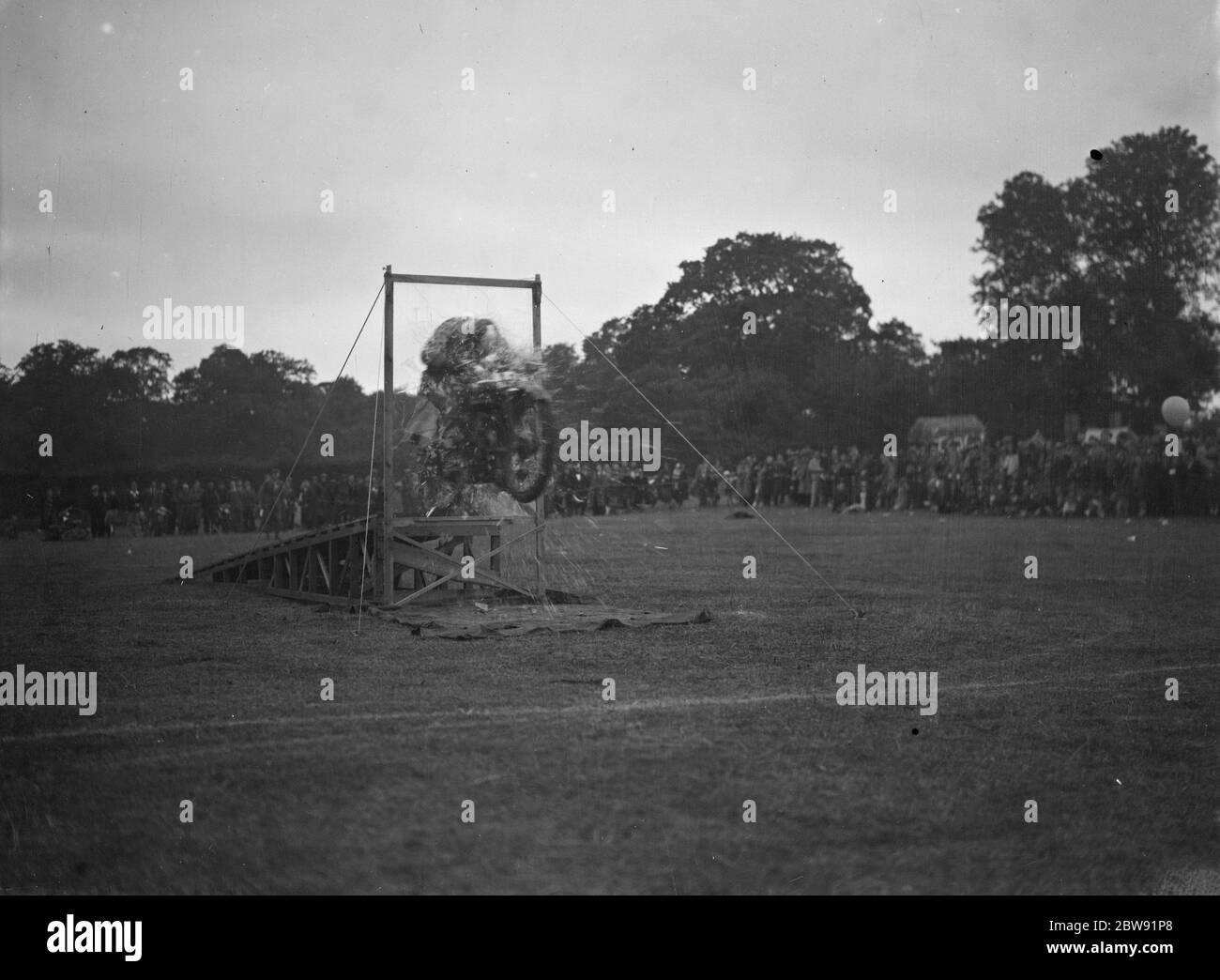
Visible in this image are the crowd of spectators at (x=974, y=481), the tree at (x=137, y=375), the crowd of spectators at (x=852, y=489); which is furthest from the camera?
the tree at (x=137, y=375)

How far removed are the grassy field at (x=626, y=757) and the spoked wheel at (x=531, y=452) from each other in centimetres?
230

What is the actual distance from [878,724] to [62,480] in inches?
1244

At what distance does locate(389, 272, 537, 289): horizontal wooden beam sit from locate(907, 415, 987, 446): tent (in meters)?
26.3

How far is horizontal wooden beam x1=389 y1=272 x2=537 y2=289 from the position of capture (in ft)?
36.1

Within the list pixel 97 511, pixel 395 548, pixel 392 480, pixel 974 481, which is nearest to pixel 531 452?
pixel 392 480

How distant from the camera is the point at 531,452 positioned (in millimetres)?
11977

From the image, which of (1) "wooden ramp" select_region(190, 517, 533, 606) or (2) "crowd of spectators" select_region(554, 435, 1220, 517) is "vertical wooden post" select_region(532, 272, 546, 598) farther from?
(2) "crowd of spectators" select_region(554, 435, 1220, 517)

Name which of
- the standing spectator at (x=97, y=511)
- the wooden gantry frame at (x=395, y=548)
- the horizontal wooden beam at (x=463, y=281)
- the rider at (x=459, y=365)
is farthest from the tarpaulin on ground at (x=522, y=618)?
the standing spectator at (x=97, y=511)

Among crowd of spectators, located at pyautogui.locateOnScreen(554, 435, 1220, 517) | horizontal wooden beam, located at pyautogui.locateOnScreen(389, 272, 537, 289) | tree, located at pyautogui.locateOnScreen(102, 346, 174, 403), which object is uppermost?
tree, located at pyautogui.locateOnScreen(102, 346, 174, 403)

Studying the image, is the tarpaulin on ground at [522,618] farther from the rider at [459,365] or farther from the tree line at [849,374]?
the tree line at [849,374]

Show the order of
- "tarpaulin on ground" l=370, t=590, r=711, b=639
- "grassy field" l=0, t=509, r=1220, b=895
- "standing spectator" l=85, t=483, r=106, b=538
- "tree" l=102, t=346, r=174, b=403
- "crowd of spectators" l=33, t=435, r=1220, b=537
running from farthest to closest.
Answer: "standing spectator" l=85, t=483, r=106, b=538 < "tree" l=102, t=346, r=174, b=403 < "crowd of spectators" l=33, t=435, r=1220, b=537 < "tarpaulin on ground" l=370, t=590, r=711, b=639 < "grassy field" l=0, t=509, r=1220, b=895

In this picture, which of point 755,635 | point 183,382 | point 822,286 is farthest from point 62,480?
point 822,286

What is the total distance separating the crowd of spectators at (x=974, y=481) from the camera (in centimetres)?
2559

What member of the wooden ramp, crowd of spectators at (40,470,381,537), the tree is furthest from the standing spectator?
the wooden ramp
